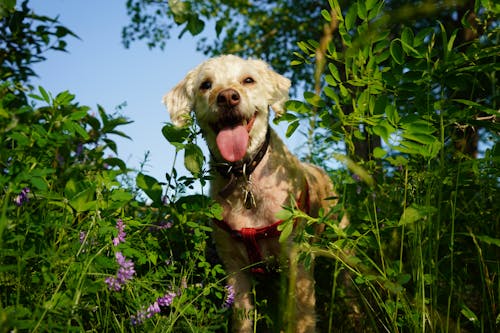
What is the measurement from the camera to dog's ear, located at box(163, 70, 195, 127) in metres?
4.30

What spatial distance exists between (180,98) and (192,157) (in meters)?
2.00

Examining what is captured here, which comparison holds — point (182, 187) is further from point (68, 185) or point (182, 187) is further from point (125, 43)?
point (125, 43)

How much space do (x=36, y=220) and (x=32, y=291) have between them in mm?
325

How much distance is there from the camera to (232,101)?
3.52 metres

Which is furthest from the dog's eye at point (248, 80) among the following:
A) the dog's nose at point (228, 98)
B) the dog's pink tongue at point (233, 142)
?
the dog's pink tongue at point (233, 142)

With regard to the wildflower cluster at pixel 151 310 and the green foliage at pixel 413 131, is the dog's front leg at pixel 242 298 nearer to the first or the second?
the wildflower cluster at pixel 151 310

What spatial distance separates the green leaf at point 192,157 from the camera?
255 centimetres

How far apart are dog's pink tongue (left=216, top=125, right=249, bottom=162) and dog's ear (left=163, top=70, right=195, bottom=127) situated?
83cm

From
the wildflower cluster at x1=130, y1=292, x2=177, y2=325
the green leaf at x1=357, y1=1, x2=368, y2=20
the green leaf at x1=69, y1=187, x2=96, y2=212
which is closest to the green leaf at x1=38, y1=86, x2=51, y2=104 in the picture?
the green leaf at x1=69, y1=187, x2=96, y2=212

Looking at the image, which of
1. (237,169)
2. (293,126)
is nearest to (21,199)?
(293,126)

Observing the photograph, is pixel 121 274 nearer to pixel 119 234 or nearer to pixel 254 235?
pixel 119 234

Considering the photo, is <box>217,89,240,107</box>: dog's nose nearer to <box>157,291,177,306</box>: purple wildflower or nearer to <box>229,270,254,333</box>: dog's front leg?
<box>229,270,254,333</box>: dog's front leg

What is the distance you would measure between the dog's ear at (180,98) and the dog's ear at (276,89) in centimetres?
68

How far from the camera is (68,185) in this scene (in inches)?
81.7
